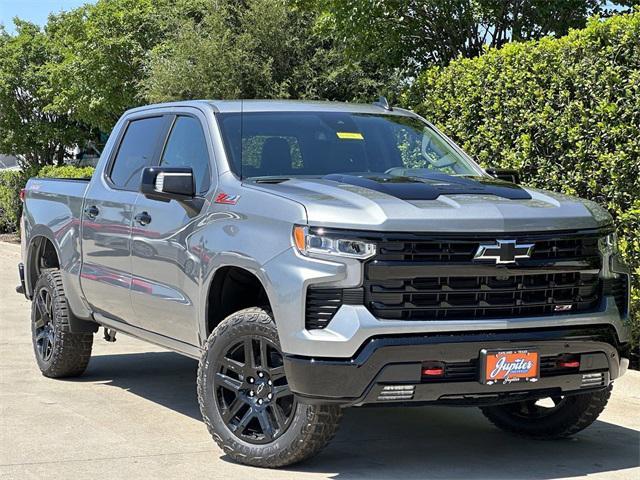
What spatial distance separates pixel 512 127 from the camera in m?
10.1

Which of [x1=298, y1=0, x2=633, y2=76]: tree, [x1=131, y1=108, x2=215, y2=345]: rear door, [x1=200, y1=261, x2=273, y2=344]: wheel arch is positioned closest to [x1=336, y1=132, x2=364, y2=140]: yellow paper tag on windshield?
[x1=131, y1=108, x2=215, y2=345]: rear door

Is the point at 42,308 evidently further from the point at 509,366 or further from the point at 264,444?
the point at 509,366

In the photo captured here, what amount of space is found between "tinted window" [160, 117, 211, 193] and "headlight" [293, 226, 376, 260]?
1.22 meters

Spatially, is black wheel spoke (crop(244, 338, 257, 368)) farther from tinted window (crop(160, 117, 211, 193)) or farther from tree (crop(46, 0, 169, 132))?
tree (crop(46, 0, 169, 132))

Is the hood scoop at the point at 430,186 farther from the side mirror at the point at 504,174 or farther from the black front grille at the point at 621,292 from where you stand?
the black front grille at the point at 621,292

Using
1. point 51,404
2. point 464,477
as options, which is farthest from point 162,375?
point 464,477

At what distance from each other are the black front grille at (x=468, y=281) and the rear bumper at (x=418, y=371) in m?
0.13

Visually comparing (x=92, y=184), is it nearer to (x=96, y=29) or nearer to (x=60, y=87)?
(x=96, y=29)

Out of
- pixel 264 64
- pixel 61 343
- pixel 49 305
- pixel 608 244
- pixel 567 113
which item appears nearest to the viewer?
pixel 608 244

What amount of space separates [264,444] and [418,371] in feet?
3.23

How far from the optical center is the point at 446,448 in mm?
6742

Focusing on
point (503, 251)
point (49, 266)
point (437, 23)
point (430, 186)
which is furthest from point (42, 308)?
point (437, 23)

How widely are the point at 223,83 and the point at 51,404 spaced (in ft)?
35.2

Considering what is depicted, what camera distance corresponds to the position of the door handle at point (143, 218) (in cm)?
718
